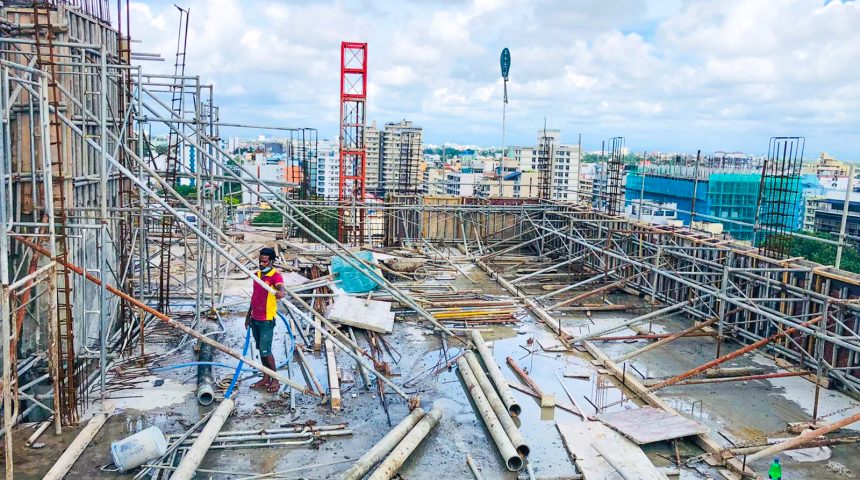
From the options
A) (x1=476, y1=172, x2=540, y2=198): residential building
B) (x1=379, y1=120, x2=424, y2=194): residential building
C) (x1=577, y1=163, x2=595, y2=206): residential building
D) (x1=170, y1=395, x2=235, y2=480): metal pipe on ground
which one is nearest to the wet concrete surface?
(x1=170, y1=395, x2=235, y2=480): metal pipe on ground

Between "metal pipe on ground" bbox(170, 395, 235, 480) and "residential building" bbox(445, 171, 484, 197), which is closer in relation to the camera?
"metal pipe on ground" bbox(170, 395, 235, 480)

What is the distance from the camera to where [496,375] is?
10.8 meters

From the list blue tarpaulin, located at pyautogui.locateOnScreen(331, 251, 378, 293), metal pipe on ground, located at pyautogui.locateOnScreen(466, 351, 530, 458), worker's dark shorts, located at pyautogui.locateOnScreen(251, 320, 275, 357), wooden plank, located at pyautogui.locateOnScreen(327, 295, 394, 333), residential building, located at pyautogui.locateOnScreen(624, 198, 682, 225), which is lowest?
metal pipe on ground, located at pyautogui.locateOnScreen(466, 351, 530, 458)

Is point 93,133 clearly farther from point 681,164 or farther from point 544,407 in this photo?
point 681,164

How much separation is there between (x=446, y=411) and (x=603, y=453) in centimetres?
238

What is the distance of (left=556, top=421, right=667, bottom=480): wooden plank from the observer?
796 centimetres

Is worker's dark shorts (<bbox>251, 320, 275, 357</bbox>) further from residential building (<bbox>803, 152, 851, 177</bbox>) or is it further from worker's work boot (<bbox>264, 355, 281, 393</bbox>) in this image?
residential building (<bbox>803, 152, 851, 177</bbox>)

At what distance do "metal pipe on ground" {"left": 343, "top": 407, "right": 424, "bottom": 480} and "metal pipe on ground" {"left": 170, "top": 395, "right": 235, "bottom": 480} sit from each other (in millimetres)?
1633

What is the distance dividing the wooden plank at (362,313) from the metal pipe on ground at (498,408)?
231 centimetres

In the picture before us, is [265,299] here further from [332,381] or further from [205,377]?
[332,381]

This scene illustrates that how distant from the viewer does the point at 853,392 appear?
1091 centimetres

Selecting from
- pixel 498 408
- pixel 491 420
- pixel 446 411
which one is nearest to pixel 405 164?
pixel 446 411

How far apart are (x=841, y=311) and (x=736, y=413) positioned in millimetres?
2941

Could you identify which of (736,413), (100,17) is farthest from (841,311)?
(100,17)
